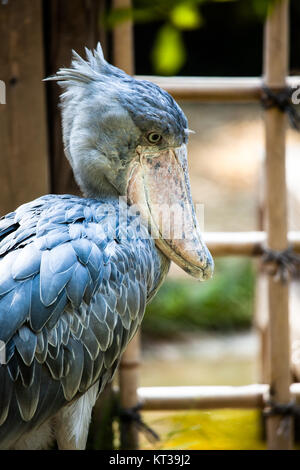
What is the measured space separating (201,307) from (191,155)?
224 cm

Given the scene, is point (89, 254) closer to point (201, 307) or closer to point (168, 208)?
point (168, 208)

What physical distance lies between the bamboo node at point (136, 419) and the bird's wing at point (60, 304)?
21.2 inches

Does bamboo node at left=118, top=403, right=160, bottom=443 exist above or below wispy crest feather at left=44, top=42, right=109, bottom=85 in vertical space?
below

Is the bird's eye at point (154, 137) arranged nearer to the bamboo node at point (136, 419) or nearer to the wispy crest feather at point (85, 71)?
the wispy crest feather at point (85, 71)

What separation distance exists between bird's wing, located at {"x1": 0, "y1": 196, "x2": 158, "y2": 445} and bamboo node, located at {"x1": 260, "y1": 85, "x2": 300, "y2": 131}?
26.1 inches

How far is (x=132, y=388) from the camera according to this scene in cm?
177

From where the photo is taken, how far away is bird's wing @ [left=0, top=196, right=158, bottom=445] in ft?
3.71

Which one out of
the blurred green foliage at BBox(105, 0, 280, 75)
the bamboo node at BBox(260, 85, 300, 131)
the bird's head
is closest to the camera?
the blurred green foliage at BBox(105, 0, 280, 75)

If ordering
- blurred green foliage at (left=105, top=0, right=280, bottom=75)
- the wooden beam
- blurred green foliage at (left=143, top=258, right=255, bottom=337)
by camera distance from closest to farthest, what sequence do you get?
blurred green foliage at (left=105, top=0, right=280, bottom=75), the wooden beam, blurred green foliage at (left=143, top=258, right=255, bottom=337)

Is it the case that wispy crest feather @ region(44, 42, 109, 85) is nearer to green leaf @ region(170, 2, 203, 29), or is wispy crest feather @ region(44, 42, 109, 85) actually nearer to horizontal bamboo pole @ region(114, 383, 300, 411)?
green leaf @ region(170, 2, 203, 29)

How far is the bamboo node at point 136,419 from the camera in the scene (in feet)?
5.81

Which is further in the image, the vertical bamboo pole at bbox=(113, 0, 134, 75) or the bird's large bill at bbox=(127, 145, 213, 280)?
the vertical bamboo pole at bbox=(113, 0, 134, 75)

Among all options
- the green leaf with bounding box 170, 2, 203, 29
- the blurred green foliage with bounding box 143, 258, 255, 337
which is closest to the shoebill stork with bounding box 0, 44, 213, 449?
the green leaf with bounding box 170, 2, 203, 29

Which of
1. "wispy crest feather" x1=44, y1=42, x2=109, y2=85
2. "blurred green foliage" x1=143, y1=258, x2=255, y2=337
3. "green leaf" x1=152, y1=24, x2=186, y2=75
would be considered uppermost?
"wispy crest feather" x1=44, y1=42, x2=109, y2=85
